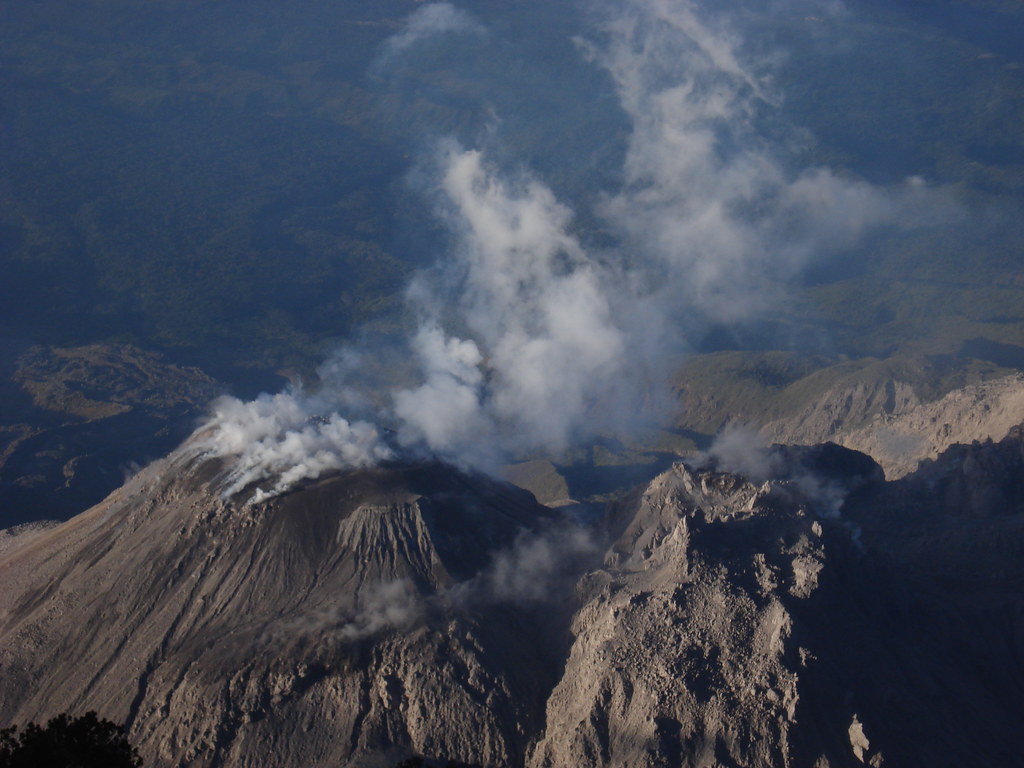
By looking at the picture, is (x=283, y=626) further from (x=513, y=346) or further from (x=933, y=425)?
(x=513, y=346)

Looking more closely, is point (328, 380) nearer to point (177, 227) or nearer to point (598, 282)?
point (598, 282)

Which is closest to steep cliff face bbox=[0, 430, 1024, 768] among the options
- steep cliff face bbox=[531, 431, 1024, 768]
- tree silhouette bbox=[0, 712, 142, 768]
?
steep cliff face bbox=[531, 431, 1024, 768]

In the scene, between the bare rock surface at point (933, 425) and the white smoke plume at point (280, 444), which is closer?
the white smoke plume at point (280, 444)

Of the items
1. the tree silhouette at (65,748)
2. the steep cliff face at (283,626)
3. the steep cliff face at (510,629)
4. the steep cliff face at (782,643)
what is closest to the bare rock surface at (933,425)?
the steep cliff face at (510,629)

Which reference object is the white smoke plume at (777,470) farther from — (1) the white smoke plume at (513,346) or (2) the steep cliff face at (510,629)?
(1) the white smoke plume at (513,346)

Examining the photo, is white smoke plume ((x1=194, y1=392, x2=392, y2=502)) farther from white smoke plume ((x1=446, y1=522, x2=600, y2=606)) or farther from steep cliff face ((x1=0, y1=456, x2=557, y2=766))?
white smoke plume ((x1=446, y1=522, x2=600, y2=606))

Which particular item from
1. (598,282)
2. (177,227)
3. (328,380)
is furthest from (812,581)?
(177,227)
